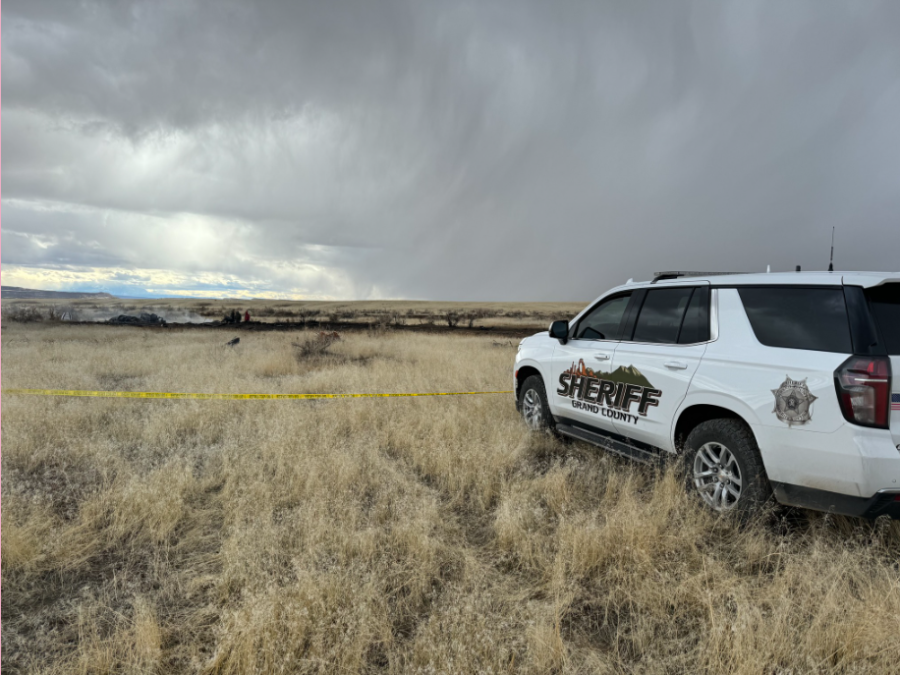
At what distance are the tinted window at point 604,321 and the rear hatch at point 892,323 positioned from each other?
219 centimetres

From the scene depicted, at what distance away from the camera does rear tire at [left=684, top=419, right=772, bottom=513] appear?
3.45 m

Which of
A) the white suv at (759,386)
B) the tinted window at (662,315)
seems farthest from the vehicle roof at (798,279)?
the tinted window at (662,315)

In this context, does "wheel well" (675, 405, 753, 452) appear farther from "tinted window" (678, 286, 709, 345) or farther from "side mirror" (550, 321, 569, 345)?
"side mirror" (550, 321, 569, 345)

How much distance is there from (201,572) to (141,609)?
1.76ft

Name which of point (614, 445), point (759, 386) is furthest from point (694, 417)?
point (614, 445)

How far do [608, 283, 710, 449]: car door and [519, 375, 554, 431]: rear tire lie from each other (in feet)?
4.38

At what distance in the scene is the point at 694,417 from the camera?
412cm

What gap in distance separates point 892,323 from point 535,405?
3.84m

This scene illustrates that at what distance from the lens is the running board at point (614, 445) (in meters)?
4.40

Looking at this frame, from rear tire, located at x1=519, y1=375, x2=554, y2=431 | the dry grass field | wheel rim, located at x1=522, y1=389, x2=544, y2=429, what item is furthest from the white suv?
wheel rim, located at x1=522, y1=389, x2=544, y2=429

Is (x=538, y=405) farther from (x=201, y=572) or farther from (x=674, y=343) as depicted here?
(x=201, y=572)

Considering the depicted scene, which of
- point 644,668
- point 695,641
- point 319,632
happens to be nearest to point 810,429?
point 695,641

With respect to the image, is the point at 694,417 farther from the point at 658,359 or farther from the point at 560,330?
the point at 560,330

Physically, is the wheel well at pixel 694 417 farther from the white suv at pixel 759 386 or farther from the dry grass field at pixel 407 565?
the dry grass field at pixel 407 565
